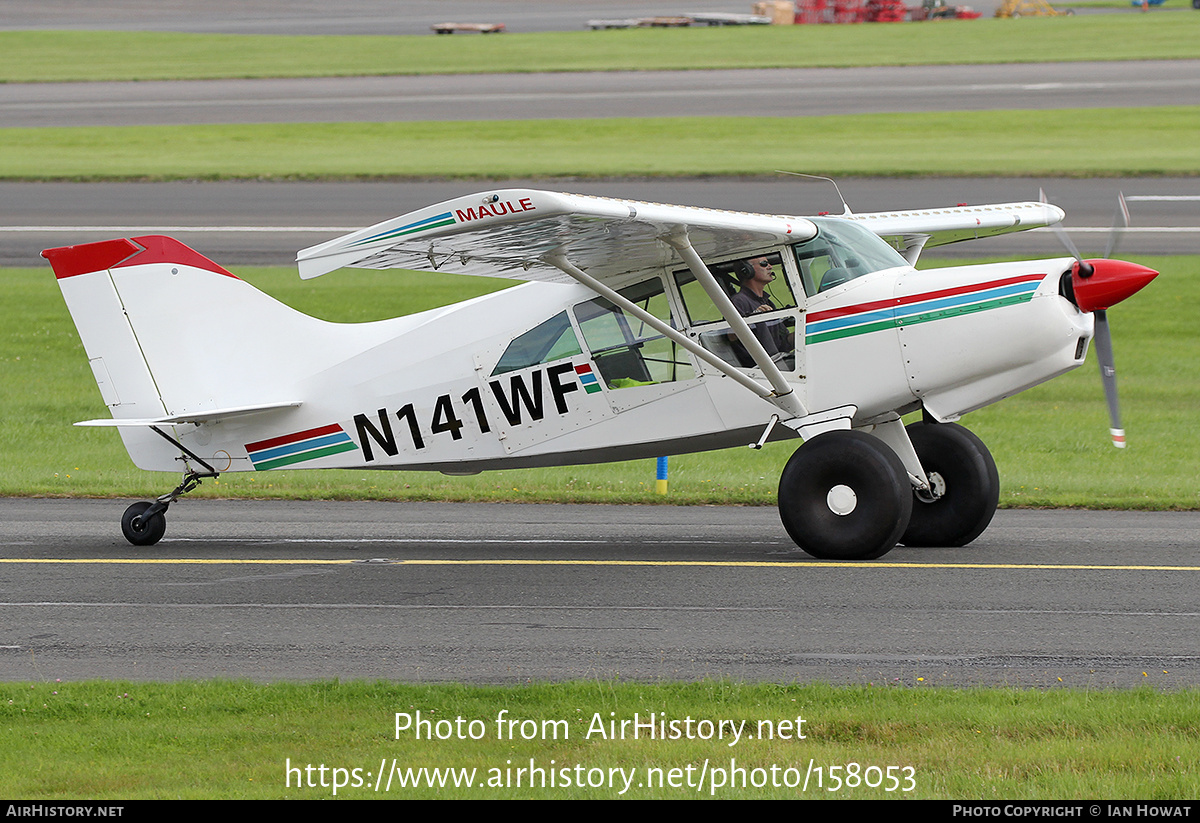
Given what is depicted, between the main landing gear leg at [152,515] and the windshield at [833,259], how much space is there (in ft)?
18.4

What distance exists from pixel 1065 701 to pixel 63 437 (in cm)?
1561

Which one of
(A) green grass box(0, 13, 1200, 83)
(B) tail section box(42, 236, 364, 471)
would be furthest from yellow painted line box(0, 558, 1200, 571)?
(A) green grass box(0, 13, 1200, 83)

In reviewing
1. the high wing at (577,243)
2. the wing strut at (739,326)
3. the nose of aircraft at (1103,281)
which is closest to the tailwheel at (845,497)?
the wing strut at (739,326)

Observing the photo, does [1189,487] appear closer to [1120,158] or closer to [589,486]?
[589,486]

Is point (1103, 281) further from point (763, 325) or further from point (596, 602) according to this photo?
point (596, 602)

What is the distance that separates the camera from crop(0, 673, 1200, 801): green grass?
22.0ft

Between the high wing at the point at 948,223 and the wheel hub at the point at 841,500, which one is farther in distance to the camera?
the high wing at the point at 948,223

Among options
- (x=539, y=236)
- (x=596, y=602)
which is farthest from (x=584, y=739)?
(x=539, y=236)

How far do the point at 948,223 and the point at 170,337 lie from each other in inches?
284

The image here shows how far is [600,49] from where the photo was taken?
58.5 meters

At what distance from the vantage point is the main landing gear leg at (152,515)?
1324 cm

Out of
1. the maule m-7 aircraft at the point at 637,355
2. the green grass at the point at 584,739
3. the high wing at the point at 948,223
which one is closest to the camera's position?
the green grass at the point at 584,739

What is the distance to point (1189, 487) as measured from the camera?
15828 mm

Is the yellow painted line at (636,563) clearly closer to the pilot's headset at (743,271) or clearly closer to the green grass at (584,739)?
the pilot's headset at (743,271)
